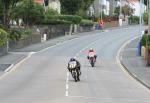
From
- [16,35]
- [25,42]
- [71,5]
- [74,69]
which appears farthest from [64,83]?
[71,5]

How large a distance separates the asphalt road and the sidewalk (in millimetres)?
598

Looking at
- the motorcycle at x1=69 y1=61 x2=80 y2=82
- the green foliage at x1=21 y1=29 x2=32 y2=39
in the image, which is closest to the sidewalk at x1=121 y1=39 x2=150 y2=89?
the motorcycle at x1=69 y1=61 x2=80 y2=82

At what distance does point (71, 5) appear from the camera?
11550 cm

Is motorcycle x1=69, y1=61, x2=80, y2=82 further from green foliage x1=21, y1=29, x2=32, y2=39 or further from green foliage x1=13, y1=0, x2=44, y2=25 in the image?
green foliage x1=13, y1=0, x2=44, y2=25

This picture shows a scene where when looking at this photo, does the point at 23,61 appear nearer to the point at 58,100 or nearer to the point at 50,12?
the point at 58,100

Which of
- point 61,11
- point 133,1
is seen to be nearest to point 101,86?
point 61,11

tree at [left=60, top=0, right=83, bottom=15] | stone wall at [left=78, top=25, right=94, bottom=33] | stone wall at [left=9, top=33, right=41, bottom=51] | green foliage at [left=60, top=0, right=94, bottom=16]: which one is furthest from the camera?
green foliage at [left=60, top=0, right=94, bottom=16]

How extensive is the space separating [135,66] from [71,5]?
68.0 m

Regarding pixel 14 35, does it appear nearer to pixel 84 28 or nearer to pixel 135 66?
pixel 135 66

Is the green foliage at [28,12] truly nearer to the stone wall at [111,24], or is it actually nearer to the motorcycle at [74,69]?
the stone wall at [111,24]

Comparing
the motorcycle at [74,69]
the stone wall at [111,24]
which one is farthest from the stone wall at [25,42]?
the stone wall at [111,24]

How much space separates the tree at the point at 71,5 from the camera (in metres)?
114

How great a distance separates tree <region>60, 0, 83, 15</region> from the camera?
11389 centimetres

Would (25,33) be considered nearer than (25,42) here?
No
